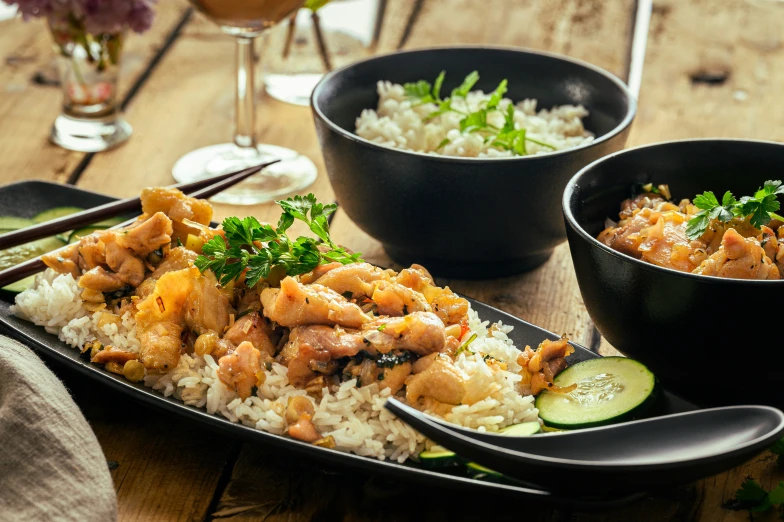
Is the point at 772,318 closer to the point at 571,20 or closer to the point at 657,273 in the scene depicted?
the point at 657,273

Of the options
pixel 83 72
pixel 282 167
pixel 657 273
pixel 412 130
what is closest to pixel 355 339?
pixel 657 273

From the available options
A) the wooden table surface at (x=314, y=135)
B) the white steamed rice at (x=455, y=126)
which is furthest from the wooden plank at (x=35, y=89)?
the white steamed rice at (x=455, y=126)

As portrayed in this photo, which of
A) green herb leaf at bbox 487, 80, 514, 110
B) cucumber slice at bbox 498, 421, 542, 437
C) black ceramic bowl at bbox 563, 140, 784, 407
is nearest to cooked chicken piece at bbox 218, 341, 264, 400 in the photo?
cucumber slice at bbox 498, 421, 542, 437

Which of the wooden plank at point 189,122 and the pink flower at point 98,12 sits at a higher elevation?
the pink flower at point 98,12

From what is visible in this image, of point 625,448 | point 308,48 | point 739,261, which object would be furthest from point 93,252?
point 308,48

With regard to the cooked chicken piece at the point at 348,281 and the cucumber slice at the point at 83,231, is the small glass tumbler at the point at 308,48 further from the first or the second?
the cooked chicken piece at the point at 348,281

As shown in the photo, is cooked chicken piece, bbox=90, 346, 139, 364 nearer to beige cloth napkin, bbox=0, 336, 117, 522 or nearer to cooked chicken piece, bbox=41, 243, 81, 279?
beige cloth napkin, bbox=0, 336, 117, 522
